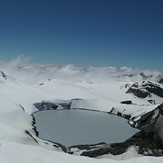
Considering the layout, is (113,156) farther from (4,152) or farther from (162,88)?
(162,88)

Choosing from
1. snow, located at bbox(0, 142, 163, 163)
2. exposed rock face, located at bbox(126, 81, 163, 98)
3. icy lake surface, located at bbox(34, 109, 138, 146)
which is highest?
snow, located at bbox(0, 142, 163, 163)

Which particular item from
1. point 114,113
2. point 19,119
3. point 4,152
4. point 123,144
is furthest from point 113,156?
point 114,113

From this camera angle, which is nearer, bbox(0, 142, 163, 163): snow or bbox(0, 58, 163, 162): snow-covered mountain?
bbox(0, 142, 163, 163): snow

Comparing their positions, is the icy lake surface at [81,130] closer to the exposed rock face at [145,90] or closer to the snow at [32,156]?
the snow at [32,156]

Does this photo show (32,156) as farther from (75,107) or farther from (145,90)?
(145,90)

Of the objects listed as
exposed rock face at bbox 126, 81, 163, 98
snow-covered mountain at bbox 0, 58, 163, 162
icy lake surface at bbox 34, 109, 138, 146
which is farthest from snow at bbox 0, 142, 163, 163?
exposed rock face at bbox 126, 81, 163, 98

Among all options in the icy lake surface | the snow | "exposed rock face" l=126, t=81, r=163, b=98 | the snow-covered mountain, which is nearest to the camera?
the snow

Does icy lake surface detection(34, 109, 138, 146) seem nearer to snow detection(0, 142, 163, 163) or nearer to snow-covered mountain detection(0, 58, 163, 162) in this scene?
snow-covered mountain detection(0, 58, 163, 162)

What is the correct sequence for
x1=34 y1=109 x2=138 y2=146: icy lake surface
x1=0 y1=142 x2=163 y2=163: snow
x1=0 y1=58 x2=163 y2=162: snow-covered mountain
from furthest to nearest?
x1=34 y1=109 x2=138 y2=146: icy lake surface
x1=0 y1=58 x2=163 y2=162: snow-covered mountain
x1=0 y1=142 x2=163 y2=163: snow
